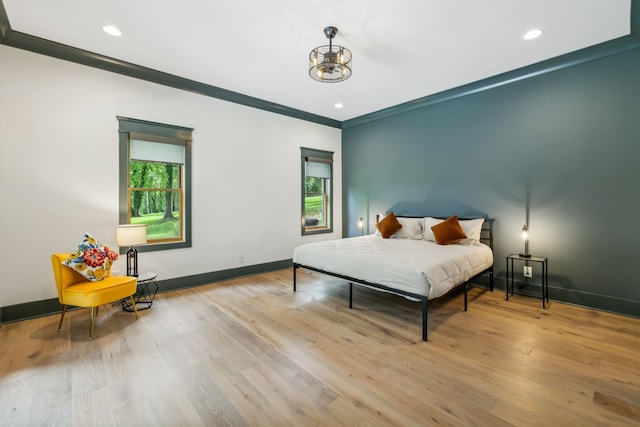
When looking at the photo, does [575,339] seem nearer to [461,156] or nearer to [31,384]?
[461,156]

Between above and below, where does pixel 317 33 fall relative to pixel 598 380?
above

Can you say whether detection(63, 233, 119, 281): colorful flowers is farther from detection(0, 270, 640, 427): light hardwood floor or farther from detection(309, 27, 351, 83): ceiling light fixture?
detection(309, 27, 351, 83): ceiling light fixture

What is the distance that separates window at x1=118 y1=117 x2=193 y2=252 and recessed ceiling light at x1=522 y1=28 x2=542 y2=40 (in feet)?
14.3

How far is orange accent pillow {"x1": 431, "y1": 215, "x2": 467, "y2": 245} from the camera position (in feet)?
13.3

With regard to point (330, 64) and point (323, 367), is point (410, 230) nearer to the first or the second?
point (330, 64)

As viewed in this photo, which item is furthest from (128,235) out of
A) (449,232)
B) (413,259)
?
(449,232)

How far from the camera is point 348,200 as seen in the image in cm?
639

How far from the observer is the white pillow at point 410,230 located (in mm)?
4723

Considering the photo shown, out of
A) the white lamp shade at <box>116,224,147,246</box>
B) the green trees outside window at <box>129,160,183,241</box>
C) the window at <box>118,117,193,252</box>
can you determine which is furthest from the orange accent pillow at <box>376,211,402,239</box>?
the white lamp shade at <box>116,224,147,246</box>

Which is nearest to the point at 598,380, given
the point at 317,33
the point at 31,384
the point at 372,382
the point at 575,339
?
the point at 575,339

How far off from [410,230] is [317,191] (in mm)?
2263

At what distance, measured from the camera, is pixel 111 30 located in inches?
117

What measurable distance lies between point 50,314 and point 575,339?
214 inches

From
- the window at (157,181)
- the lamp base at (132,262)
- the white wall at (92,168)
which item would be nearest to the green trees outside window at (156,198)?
the window at (157,181)
